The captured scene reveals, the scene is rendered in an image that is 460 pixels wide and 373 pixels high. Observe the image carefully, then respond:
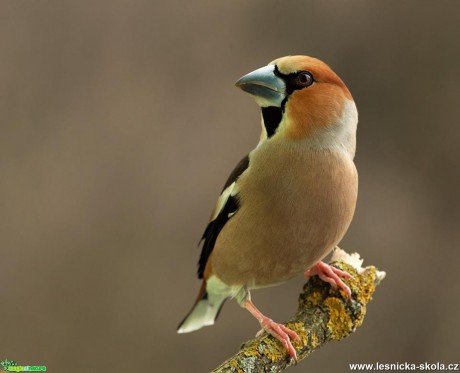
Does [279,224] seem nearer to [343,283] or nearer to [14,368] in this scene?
[343,283]

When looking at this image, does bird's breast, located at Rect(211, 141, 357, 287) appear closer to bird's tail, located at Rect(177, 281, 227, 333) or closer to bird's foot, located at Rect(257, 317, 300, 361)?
bird's foot, located at Rect(257, 317, 300, 361)

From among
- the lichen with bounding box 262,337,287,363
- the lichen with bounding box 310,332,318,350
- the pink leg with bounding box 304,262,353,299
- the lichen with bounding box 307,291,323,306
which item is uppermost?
the pink leg with bounding box 304,262,353,299

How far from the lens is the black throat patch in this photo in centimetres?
170

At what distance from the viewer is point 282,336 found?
1.66m

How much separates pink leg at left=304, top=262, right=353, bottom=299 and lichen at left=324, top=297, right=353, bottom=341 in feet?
0.13

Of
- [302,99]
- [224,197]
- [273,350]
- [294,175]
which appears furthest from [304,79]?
[273,350]

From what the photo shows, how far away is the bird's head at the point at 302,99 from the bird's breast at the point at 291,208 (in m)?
0.05

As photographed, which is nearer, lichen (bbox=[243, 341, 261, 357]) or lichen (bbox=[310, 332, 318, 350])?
lichen (bbox=[243, 341, 261, 357])

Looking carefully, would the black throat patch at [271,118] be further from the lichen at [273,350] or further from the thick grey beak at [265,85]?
the lichen at [273,350]

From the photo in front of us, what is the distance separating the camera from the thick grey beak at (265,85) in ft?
5.31

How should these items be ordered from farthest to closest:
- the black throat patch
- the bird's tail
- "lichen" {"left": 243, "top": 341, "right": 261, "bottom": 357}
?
the bird's tail, the black throat patch, "lichen" {"left": 243, "top": 341, "right": 261, "bottom": 357}

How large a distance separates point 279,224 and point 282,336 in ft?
0.86

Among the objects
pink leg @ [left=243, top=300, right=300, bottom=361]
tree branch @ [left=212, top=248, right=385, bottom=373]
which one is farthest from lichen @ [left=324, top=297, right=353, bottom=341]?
pink leg @ [left=243, top=300, right=300, bottom=361]

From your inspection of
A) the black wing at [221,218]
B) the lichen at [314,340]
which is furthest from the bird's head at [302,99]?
the lichen at [314,340]
